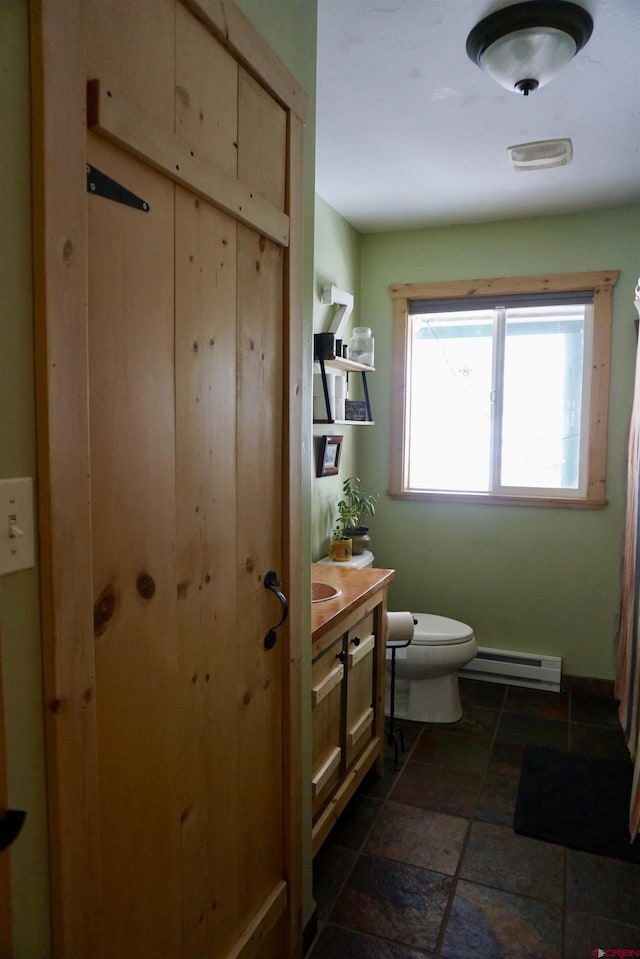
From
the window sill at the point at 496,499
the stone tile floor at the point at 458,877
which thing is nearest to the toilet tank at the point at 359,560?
the window sill at the point at 496,499

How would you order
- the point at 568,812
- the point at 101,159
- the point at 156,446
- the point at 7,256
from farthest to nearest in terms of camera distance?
the point at 568,812, the point at 156,446, the point at 101,159, the point at 7,256

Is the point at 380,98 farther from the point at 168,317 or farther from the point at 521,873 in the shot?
the point at 521,873

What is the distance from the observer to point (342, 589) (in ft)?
7.64

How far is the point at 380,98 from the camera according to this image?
2.22m

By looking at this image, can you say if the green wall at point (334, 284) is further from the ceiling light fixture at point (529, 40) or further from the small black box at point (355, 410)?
the ceiling light fixture at point (529, 40)

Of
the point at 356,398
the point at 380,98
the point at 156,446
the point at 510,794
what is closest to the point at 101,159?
the point at 156,446

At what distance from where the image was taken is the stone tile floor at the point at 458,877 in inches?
70.1

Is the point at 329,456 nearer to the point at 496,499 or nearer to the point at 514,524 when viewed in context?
the point at 496,499

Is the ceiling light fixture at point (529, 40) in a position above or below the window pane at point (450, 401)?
above

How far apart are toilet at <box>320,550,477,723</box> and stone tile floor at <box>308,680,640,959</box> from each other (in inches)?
8.8

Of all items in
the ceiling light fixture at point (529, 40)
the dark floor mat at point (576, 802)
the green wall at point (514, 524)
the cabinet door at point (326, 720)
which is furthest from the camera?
the green wall at point (514, 524)

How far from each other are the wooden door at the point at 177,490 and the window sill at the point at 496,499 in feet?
7.40

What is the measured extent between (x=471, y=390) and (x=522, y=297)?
575 mm

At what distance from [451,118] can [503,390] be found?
160 cm
